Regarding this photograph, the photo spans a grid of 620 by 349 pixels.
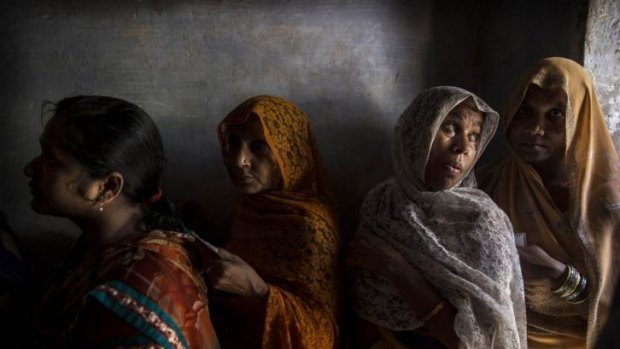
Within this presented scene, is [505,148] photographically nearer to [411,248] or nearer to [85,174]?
[411,248]

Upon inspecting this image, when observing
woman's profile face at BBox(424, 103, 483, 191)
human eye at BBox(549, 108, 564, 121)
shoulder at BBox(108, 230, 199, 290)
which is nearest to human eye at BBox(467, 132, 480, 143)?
woman's profile face at BBox(424, 103, 483, 191)

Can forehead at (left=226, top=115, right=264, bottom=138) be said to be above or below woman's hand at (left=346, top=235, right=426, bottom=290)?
above

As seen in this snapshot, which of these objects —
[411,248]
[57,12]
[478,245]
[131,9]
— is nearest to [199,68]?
[131,9]

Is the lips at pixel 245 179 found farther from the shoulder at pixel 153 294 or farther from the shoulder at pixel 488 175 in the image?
the shoulder at pixel 488 175

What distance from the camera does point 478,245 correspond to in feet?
6.17

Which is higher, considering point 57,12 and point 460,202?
point 57,12

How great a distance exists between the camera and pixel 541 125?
217 cm

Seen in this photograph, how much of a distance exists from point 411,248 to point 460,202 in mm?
239

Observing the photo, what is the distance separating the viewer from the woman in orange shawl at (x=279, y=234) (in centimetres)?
190

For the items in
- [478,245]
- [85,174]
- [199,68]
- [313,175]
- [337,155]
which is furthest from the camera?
[337,155]

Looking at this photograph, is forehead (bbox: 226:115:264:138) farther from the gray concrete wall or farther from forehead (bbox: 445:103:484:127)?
forehead (bbox: 445:103:484:127)

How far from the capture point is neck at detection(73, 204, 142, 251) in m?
1.62

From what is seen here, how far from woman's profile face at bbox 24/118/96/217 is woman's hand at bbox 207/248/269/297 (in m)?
0.41

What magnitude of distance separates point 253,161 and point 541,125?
1117mm
